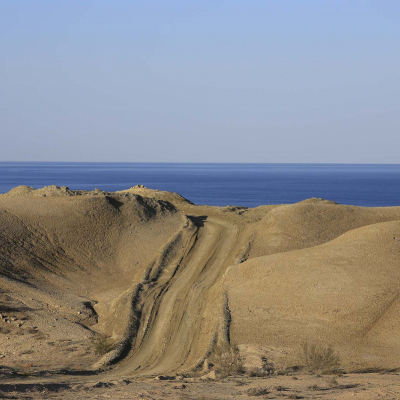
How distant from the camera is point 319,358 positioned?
1822 centimetres

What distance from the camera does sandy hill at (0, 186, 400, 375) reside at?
21047mm

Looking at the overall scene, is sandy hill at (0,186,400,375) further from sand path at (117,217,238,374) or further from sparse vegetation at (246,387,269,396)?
sparse vegetation at (246,387,269,396)

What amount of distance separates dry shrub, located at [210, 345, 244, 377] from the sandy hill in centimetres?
37

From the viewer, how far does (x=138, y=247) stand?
3522 cm

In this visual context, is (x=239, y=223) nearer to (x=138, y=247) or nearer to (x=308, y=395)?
(x=138, y=247)

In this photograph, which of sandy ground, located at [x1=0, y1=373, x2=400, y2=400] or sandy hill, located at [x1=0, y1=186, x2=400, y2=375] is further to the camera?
sandy hill, located at [x1=0, y1=186, x2=400, y2=375]

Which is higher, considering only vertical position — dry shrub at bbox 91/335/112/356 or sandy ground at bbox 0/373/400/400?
sandy ground at bbox 0/373/400/400

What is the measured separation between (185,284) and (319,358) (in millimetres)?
11438

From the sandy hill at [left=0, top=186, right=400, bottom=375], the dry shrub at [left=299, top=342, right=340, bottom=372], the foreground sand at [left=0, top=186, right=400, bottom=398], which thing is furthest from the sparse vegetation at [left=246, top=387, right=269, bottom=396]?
the sandy hill at [left=0, top=186, right=400, bottom=375]

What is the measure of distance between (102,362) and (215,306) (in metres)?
5.90

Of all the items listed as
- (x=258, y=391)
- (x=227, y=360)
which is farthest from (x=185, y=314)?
(x=258, y=391)

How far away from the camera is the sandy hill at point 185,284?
829 inches

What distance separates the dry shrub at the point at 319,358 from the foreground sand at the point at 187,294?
36cm

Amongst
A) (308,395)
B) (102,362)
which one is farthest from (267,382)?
(102,362)
